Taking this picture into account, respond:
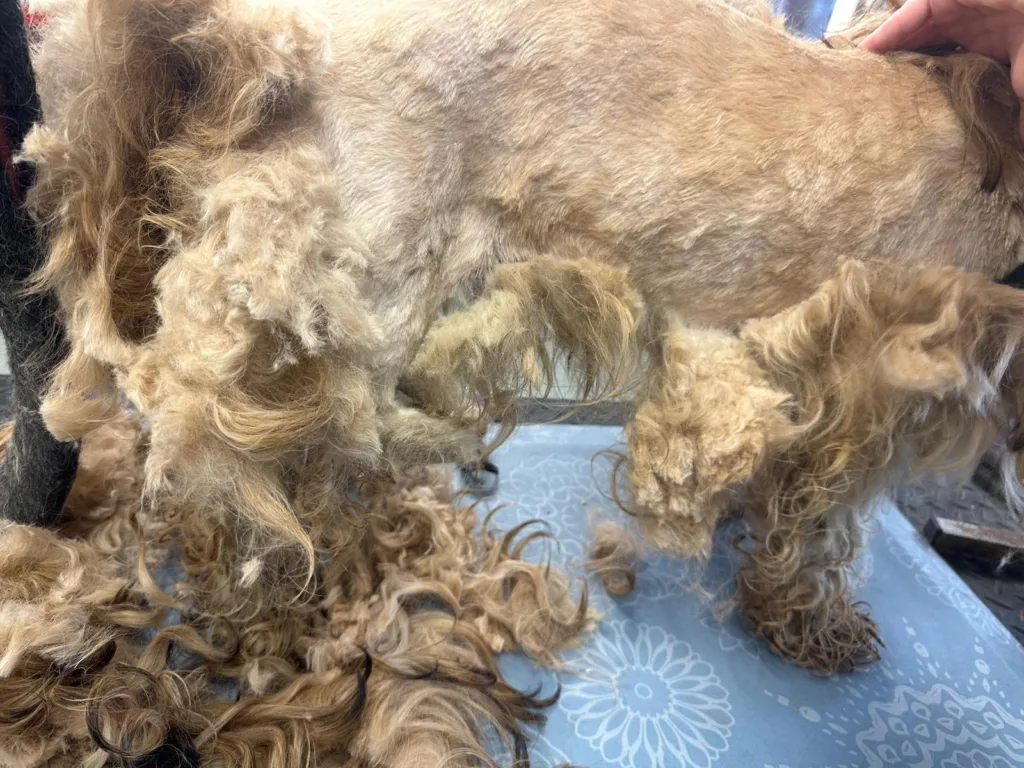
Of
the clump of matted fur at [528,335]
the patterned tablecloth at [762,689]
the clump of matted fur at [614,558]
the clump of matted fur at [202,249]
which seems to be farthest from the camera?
the clump of matted fur at [614,558]

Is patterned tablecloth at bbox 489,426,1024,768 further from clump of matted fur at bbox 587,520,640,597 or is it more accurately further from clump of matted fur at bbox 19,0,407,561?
clump of matted fur at bbox 19,0,407,561

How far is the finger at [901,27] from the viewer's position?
1.70 feet

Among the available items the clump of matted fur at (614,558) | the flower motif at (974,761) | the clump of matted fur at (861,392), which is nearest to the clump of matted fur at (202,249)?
the clump of matted fur at (861,392)

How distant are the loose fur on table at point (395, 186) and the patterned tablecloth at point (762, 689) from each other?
1.00ft

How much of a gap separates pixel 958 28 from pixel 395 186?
460 mm

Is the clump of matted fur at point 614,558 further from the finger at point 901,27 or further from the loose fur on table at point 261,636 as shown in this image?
the finger at point 901,27

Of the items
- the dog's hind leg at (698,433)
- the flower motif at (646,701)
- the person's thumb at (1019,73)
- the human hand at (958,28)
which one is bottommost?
the flower motif at (646,701)

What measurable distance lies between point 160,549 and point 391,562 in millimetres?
231

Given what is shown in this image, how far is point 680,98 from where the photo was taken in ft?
1.56

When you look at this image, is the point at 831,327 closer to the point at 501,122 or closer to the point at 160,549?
the point at 501,122

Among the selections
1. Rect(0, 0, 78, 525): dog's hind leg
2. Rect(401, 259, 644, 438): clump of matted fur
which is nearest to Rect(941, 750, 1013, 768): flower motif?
Rect(401, 259, 644, 438): clump of matted fur

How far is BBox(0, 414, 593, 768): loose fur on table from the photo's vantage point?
0.48 meters

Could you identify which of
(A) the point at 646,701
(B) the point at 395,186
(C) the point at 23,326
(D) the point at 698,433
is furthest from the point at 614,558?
(C) the point at 23,326

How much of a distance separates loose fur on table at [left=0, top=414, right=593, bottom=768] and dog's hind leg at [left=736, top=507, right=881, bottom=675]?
0.60 feet
